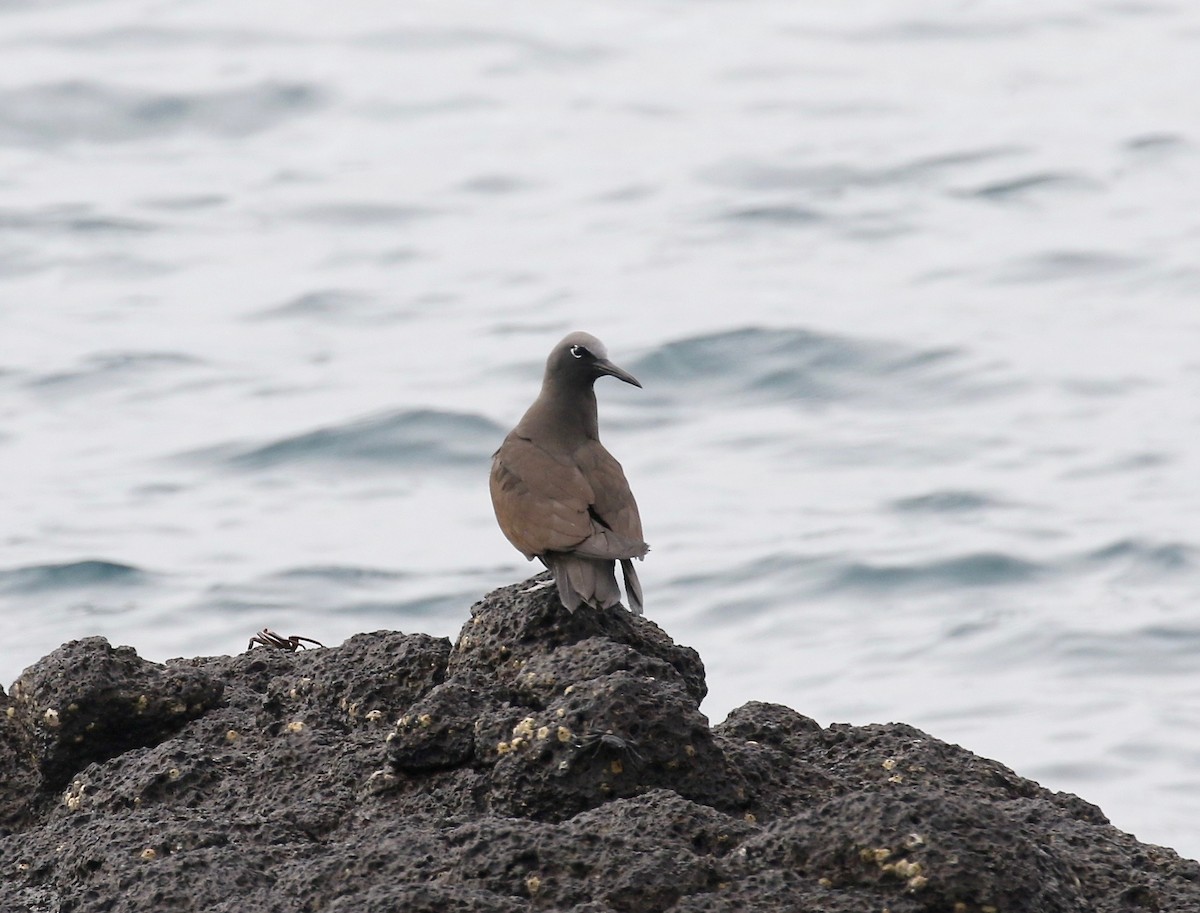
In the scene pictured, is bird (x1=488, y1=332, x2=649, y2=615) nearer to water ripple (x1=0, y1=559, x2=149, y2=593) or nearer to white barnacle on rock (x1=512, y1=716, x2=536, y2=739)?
white barnacle on rock (x1=512, y1=716, x2=536, y2=739)

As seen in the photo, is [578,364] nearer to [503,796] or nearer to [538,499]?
[538,499]

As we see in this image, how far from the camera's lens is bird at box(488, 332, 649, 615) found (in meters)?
5.79

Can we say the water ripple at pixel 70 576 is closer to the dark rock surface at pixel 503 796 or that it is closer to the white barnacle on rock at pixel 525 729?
the dark rock surface at pixel 503 796

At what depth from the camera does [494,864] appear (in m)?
4.32

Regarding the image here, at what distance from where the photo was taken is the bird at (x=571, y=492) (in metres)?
5.79

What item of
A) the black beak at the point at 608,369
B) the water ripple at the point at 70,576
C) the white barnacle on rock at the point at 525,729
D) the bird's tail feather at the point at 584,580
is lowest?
the white barnacle on rock at the point at 525,729

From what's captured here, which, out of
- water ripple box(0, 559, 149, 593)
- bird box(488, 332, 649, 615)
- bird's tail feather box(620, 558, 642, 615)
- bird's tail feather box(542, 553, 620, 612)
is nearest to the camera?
bird's tail feather box(542, 553, 620, 612)

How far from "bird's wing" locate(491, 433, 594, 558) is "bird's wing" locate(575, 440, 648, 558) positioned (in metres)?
0.04

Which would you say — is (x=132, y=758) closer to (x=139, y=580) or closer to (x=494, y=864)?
(x=494, y=864)

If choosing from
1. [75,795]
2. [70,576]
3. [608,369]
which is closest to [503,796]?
[75,795]

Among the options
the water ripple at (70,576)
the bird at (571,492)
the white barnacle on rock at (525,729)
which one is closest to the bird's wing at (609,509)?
the bird at (571,492)

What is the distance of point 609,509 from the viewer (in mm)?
6160

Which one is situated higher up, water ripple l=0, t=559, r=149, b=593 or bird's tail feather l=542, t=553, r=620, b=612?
water ripple l=0, t=559, r=149, b=593

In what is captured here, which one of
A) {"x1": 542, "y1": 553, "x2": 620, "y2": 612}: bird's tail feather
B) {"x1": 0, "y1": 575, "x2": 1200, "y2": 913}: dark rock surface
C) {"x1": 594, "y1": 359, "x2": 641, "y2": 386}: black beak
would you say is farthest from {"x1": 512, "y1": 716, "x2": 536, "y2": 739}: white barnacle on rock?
{"x1": 594, "y1": 359, "x2": 641, "y2": 386}: black beak
